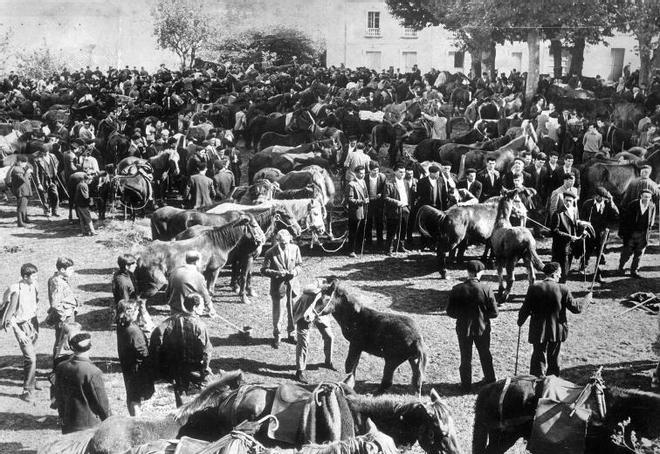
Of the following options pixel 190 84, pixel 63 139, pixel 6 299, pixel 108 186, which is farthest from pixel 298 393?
pixel 190 84

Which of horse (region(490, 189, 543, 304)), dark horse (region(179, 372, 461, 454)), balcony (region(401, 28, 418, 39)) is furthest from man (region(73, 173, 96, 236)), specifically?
balcony (region(401, 28, 418, 39))

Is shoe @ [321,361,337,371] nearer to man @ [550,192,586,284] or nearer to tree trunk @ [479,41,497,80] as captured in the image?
man @ [550,192,586,284]

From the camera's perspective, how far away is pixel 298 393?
6.36 meters

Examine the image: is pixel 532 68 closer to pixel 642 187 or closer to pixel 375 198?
pixel 642 187

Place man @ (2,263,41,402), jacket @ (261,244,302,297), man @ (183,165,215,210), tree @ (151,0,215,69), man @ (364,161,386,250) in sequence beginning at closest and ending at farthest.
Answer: man @ (2,263,41,402), jacket @ (261,244,302,297), man @ (364,161,386,250), man @ (183,165,215,210), tree @ (151,0,215,69)

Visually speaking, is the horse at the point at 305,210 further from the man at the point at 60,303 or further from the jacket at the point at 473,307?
the jacket at the point at 473,307

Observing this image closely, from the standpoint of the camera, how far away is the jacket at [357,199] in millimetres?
13531

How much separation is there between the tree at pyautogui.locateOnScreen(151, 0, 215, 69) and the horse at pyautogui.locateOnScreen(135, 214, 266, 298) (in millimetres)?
16255

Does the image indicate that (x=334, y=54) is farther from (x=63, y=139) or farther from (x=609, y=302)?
(x=609, y=302)

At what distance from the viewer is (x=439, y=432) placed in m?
5.81

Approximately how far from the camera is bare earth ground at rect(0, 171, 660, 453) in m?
8.30

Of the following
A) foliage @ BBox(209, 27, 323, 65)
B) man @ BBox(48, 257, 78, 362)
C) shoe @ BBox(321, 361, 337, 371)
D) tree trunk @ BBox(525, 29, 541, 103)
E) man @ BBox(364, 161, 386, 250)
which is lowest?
shoe @ BBox(321, 361, 337, 371)

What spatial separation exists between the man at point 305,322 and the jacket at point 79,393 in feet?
8.86

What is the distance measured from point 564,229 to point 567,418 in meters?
6.25
